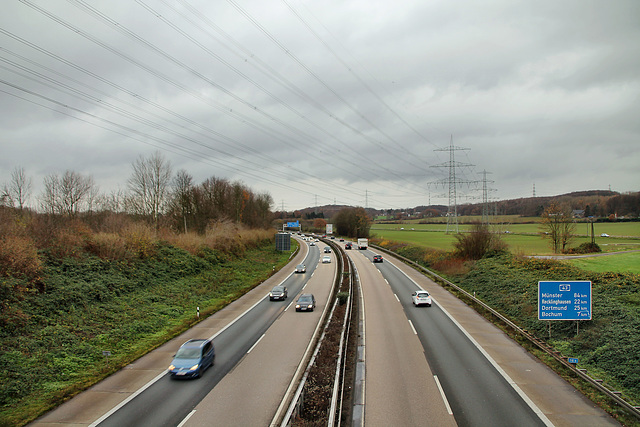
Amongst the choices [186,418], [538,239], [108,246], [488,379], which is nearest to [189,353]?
[186,418]

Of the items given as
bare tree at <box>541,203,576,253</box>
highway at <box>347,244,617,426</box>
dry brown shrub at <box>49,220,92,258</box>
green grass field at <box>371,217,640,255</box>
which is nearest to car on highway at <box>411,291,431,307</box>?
highway at <box>347,244,617,426</box>

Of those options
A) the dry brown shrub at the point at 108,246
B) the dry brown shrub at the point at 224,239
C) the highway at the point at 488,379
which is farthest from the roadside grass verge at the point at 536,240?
the dry brown shrub at the point at 108,246

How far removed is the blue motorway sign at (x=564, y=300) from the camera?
21.9m

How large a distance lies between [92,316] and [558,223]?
214ft

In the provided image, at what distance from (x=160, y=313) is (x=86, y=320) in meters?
6.65

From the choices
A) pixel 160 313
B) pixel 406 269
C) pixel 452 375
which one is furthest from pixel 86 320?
pixel 406 269

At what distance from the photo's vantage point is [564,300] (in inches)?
874

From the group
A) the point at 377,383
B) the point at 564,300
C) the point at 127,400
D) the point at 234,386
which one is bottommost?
the point at 127,400

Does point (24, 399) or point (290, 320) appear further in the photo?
point (290, 320)

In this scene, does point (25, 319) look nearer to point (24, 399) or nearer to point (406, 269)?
point (24, 399)

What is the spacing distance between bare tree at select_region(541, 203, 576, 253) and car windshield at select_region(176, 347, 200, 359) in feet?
196

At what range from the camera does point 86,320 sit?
25.2 metres

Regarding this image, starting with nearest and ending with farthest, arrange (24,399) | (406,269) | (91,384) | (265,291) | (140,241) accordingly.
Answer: (24,399) → (91,384) → (140,241) → (265,291) → (406,269)

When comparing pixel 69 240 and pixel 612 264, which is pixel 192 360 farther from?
pixel 612 264
